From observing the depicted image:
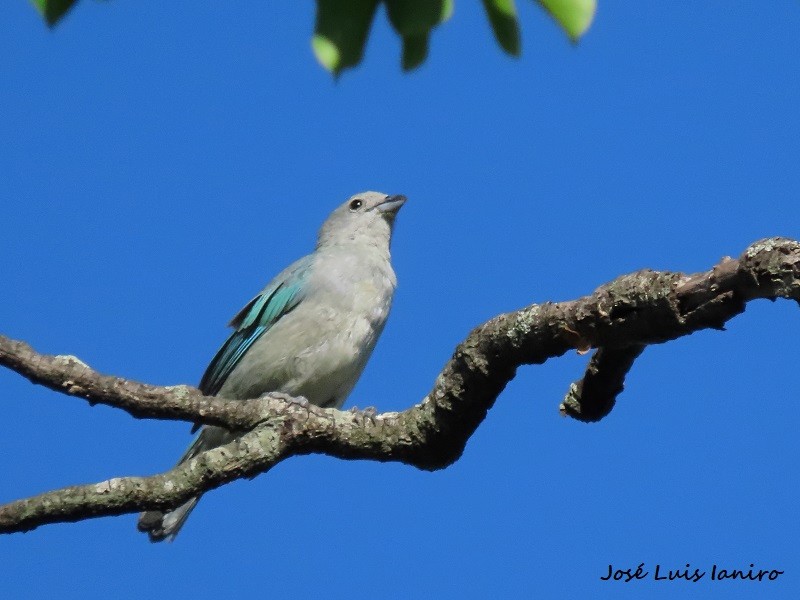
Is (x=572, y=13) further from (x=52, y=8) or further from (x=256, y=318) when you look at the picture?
(x=256, y=318)

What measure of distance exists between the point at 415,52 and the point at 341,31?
0.17 m

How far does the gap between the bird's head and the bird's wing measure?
2.69 feet

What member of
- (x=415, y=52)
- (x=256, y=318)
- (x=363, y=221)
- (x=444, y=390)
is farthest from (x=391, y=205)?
(x=415, y=52)

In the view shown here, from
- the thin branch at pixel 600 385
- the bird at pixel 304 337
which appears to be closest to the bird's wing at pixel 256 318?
the bird at pixel 304 337

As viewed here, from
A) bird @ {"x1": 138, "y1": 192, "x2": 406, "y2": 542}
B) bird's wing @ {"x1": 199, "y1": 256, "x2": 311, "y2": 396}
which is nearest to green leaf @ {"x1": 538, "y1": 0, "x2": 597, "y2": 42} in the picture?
bird @ {"x1": 138, "y1": 192, "x2": 406, "y2": 542}

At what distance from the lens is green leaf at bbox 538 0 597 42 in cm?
183

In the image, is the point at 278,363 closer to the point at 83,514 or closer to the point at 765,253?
the point at 83,514

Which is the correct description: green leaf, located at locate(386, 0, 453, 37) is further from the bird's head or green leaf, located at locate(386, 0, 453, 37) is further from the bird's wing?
the bird's head

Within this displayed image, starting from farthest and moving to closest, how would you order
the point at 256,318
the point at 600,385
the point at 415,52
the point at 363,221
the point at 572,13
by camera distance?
the point at 363,221, the point at 256,318, the point at 600,385, the point at 415,52, the point at 572,13

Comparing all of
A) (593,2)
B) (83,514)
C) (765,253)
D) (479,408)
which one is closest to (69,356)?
(83,514)

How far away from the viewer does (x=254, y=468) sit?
4520 mm

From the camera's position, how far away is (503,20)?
196 cm

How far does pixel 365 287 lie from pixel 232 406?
9.99 ft

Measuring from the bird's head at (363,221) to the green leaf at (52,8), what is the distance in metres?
6.70
